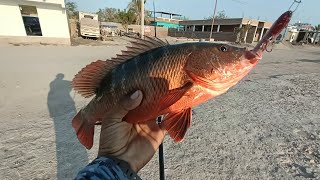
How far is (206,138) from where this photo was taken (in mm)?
3561

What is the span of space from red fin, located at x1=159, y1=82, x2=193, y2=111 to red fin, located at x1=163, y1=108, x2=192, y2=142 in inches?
5.9

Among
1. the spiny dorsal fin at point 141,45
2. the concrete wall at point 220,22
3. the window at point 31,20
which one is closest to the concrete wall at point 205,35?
the concrete wall at point 220,22

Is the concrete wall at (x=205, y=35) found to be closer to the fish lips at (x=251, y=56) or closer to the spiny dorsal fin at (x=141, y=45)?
the spiny dorsal fin at (x=141, y=45)

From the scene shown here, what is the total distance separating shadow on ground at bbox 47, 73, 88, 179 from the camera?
276 centimetres

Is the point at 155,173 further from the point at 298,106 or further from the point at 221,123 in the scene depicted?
the point at 298,106

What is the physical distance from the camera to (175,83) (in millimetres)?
1362

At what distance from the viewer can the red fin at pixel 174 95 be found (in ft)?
4.29

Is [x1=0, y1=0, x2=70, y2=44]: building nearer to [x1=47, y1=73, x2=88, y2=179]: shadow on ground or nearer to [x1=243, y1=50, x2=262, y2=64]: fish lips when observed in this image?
[x1=47, y1=73, x2=88, y2=179]: shadow on ground

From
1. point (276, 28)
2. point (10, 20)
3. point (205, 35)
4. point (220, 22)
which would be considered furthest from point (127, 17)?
point (276, 28)

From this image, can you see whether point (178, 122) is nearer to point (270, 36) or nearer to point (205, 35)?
point (270, 36)

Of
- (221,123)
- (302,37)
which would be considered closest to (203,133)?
(221,123)

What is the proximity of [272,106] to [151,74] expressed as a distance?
455 cm

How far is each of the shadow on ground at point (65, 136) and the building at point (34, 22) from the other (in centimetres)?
1207

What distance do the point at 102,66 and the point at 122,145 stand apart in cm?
63
